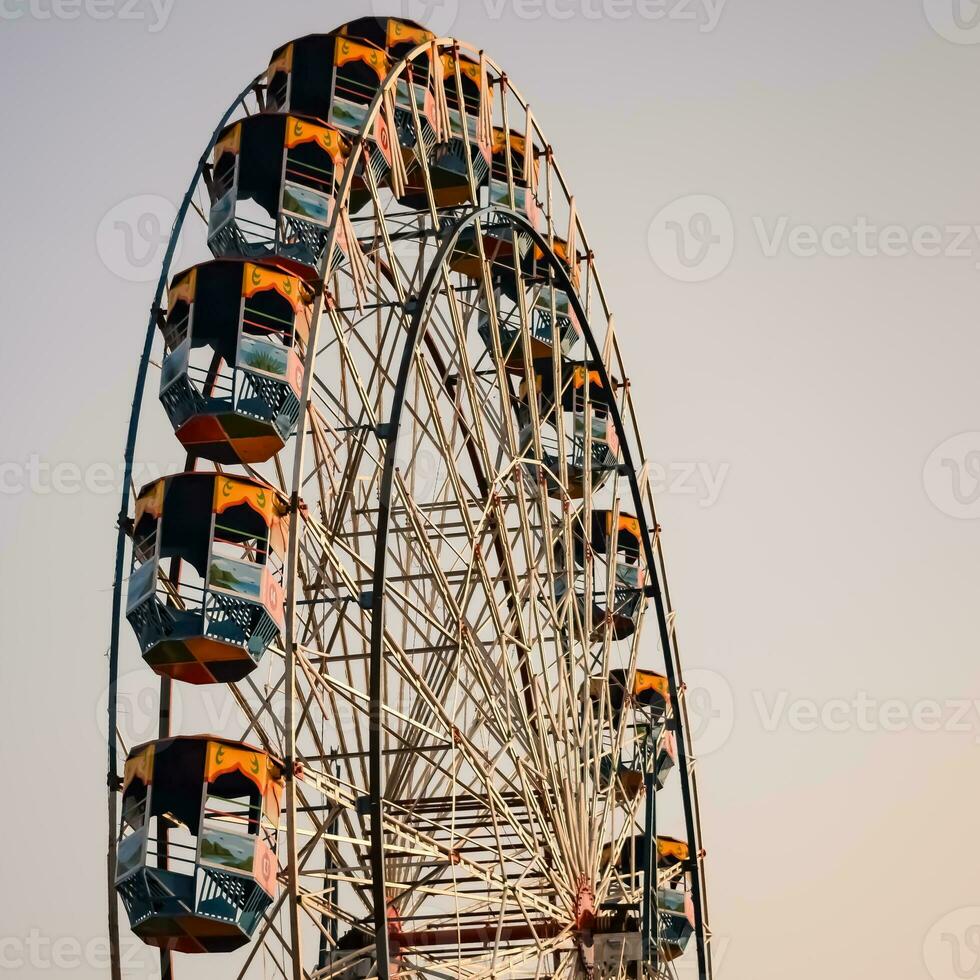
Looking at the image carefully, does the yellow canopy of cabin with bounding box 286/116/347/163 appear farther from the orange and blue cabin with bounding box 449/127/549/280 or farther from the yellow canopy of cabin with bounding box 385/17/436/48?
the yellow canopy of cabin with bounding box 385/17/436/48

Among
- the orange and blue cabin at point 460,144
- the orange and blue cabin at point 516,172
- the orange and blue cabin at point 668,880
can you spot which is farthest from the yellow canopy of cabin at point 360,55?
the orange and blue cabin at point 668,880

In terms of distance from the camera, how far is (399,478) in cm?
2358

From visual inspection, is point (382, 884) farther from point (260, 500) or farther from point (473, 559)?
point (473, 559)

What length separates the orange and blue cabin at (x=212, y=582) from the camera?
21250 mm

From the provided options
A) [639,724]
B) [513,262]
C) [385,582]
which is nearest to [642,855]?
[639,724]

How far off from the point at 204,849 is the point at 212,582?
2.86m

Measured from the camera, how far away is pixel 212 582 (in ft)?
69.8

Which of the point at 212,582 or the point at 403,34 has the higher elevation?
the point at 403,34

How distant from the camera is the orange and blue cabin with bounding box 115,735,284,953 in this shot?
66.1ft

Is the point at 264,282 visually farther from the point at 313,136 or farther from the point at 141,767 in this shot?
the point at 141,767

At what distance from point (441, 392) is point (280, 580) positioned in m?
7.29

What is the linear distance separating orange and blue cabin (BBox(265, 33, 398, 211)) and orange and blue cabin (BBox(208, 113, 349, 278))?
1.12m

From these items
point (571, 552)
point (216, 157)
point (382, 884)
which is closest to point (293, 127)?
point (216, 157)

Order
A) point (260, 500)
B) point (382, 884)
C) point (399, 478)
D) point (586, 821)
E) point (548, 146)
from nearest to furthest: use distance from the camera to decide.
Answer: point (382, 884)
point (260, 500)
point (399, 478)
point (586, 821)
point (548, 146)
